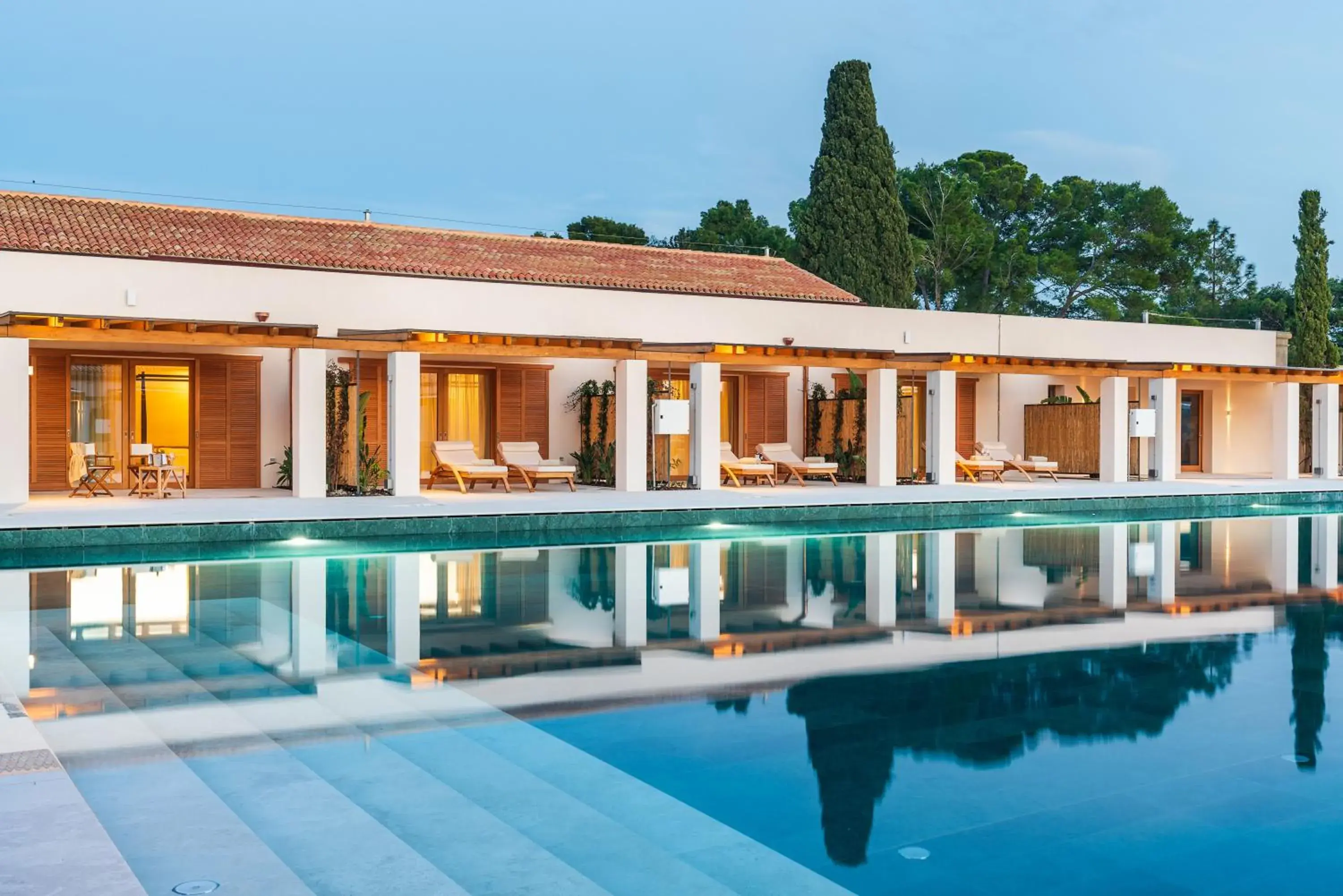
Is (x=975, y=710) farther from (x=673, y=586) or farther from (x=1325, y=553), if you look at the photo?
(x=1325, y=553)

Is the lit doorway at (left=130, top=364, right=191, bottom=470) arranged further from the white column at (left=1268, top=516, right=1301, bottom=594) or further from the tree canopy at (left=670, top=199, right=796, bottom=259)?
the tree canopy at (left=670, top=199, right=796, bottom=259)

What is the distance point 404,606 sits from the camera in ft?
30.5

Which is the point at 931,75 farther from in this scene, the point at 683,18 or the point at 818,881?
the point at 818,881

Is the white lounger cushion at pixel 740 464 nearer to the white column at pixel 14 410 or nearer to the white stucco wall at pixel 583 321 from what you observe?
the white stucco wall at pixel 583 321

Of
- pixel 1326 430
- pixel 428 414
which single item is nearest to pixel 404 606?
pixel 428 414

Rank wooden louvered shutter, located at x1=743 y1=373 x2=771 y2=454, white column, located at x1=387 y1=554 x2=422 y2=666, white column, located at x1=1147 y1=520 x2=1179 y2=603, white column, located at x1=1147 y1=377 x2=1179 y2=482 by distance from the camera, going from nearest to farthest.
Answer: white column, located at x1=387 y1=554 x2=422 y2=666
white column, located at x1=1147 y1=520 x2=1179 y2=603
wooden louvered shutter, located at x1=743 y1=373 x2=771 y2=454
white column, located at x1=1147 y1=377 x2=1179 y2=482

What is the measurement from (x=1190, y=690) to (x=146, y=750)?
16.5 feet

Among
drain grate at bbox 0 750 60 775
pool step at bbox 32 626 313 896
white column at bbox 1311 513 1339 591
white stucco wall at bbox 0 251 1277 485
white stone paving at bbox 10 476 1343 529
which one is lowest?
pool step at bbox 32 626 313 896

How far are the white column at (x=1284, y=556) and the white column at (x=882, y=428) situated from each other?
5.82 metres

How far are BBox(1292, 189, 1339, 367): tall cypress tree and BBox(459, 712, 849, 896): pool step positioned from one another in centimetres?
2990

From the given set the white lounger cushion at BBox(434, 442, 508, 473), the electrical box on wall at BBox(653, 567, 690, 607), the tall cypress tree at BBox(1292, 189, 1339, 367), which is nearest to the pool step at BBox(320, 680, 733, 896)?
the electrical box on wall at BBox(653, 567, 690, 607)

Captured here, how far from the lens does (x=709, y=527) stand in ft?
50.6

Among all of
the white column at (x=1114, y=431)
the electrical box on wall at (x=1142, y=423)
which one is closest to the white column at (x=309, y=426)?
the white column at (x=1114, y=431)

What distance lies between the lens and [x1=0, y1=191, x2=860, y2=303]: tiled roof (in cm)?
1841
